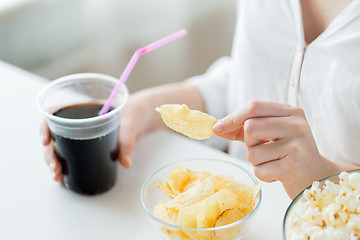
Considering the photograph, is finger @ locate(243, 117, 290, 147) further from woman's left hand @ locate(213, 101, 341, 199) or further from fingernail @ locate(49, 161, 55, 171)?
fingernail @ locate(49, 161, 55, 171)

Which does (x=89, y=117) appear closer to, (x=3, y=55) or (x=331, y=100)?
(x=331, y=100)

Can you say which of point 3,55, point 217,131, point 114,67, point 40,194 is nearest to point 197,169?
point 217,131

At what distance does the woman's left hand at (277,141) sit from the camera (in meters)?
0.68

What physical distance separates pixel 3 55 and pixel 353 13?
153cm

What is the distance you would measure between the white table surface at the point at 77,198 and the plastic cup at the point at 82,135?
3cm

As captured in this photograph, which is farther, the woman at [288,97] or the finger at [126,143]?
the finger at [126,143]

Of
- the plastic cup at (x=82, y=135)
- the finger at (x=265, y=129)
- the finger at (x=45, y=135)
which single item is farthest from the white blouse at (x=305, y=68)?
the finger at (x=45, y=135)

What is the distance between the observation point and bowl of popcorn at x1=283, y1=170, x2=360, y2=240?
0.52 metres

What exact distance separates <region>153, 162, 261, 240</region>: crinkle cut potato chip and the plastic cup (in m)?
0.16

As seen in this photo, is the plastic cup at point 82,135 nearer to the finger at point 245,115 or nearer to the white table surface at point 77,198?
the white table surface at point 77,198

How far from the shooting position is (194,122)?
2.23ft

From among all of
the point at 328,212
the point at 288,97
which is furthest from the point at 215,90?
the point at 328,212

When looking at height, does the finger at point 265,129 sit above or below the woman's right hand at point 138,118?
above

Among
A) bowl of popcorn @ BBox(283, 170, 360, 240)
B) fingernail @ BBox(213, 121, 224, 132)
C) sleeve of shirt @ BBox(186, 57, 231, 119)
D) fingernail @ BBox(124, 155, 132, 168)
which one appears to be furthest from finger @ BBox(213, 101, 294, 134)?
sleeve of shirt @ BBox(186, 57, 231, 119)
